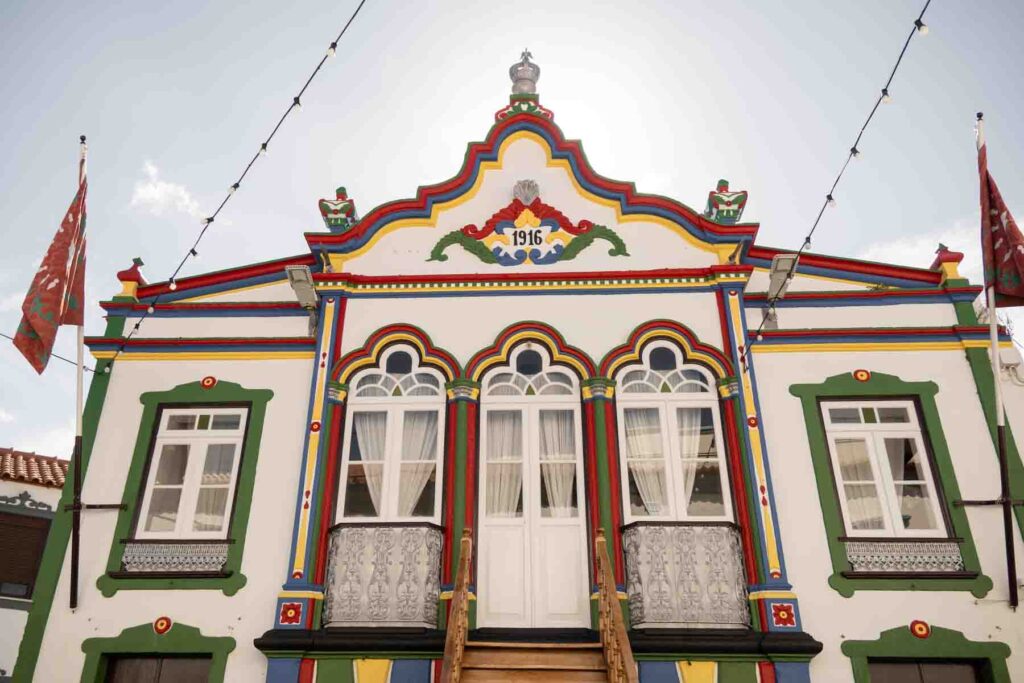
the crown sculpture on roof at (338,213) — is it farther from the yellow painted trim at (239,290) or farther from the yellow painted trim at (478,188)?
the yellow painted trim at (239,290)

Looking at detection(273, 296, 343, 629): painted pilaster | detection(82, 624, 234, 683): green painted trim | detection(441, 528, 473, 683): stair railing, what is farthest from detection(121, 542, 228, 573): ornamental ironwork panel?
detection(441, 528, 473, 683): stair railing

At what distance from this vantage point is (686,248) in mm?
10125

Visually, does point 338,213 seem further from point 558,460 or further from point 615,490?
point 615,490

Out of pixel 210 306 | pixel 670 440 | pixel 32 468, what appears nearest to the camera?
pixel 670 440

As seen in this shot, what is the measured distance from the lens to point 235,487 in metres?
9.19

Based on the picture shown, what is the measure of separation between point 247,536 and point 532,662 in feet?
11.3

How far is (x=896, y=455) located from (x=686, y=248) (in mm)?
3368

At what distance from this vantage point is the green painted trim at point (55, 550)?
8.44 meters

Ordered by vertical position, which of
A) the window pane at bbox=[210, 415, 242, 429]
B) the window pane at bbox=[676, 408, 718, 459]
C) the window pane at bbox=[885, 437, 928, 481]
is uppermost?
the window pane at bbox=[210, 415, 242, 429]

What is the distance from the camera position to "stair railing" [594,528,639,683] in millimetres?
6489

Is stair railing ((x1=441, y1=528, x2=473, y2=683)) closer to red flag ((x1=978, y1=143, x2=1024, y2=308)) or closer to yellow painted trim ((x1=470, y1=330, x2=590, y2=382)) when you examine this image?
yellow painted trim ((x1=470, y1=330, x2=590, y2=382))

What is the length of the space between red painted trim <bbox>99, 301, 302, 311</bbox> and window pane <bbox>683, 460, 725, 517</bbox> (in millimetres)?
5102

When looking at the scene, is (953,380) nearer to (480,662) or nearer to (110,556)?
(480,662)

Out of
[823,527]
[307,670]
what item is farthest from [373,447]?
[823,527]
